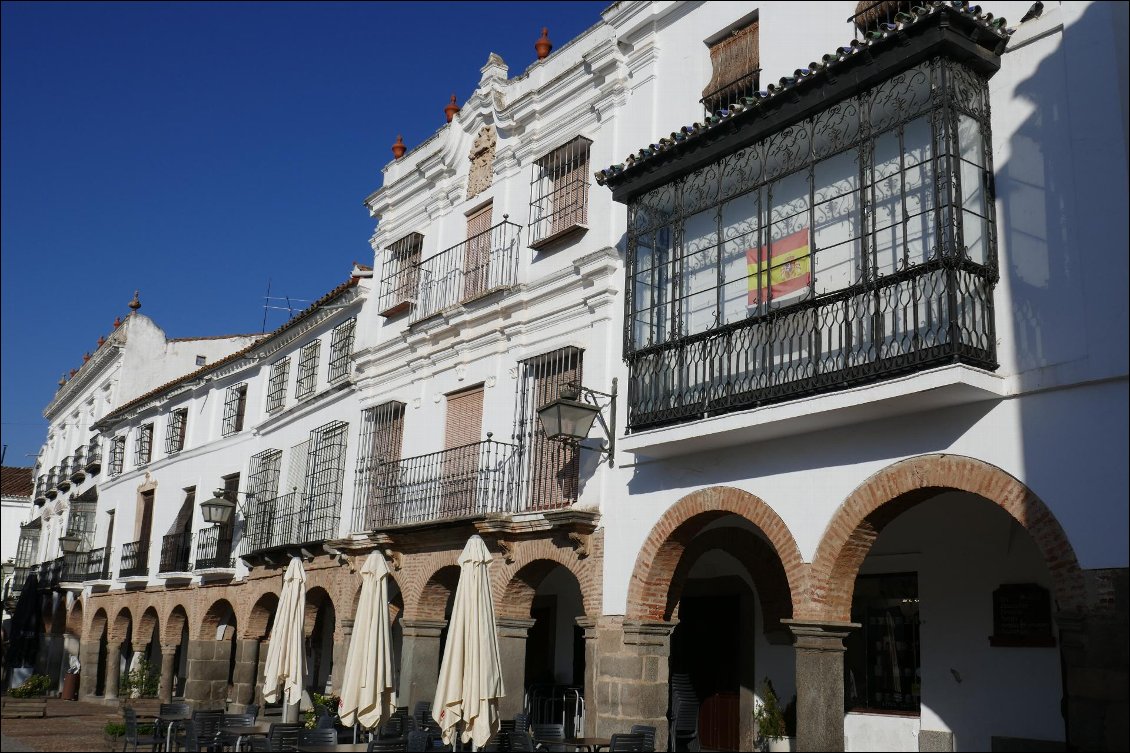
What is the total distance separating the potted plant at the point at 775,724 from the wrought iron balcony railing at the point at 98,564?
2135cm

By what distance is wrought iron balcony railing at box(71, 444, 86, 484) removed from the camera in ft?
112

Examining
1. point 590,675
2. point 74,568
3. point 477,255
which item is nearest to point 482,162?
point 477,255

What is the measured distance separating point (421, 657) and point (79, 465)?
24172 millimetres

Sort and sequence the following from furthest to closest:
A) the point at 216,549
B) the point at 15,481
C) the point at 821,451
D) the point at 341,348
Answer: the point at 15,481 → the point at 216,549 → the point at 341,348 → the point at 821,451

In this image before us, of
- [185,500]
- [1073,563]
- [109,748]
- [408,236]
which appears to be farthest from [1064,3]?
[185,500]

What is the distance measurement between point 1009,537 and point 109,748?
46.4 ft

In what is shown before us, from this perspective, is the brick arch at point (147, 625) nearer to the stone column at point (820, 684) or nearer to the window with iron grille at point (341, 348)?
the window with iron grille at point (341, 348)

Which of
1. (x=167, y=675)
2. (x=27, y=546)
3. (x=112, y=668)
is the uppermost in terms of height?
(x=27, y=546)

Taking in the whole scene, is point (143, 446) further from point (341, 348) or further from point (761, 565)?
point (761, 565)

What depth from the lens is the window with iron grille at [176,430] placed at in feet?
89.0

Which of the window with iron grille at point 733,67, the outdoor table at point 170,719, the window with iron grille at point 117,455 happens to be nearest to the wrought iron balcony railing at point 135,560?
the window with iron grille at point 117,455

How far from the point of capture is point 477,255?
53.2ft

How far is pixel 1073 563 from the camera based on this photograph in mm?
7820

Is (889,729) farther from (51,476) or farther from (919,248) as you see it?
(51,476)
